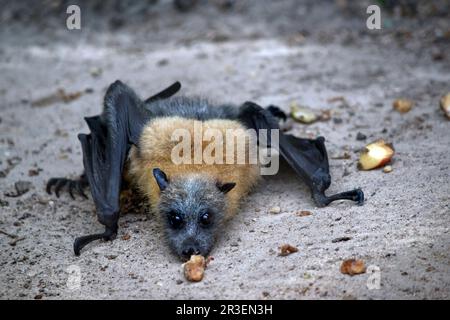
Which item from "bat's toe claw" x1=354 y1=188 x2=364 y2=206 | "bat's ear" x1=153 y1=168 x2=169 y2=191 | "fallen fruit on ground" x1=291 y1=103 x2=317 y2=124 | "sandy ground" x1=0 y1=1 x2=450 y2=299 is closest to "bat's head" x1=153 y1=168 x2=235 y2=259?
"bat's ear" x1=153 y1=168 x2=169 y2=191

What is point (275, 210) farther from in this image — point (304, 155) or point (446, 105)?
point (446, 105)

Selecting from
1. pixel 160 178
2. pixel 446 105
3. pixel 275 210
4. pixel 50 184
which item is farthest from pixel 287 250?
pixel 446 105

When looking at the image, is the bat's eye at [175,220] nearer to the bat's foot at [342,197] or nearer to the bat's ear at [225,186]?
the bat's ear at [225,186]

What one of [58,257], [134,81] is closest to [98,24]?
[134,81]

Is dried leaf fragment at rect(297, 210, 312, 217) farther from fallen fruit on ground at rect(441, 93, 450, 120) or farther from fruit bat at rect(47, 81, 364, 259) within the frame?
fallen fruit on ground at rect(441, 93, 450, 120)

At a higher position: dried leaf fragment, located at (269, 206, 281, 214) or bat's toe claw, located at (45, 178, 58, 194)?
bat's toe claw, located at (45, 178, 58, 194)

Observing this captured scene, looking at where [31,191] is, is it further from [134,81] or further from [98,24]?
[98,24]
